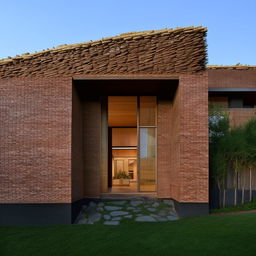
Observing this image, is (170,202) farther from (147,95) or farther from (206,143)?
(147,95)

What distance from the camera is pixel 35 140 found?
934 cm

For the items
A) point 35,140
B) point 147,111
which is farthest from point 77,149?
point 147,111

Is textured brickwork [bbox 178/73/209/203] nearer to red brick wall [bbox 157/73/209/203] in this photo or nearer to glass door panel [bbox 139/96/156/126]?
red brick wall [bbox 157/73/209/203]

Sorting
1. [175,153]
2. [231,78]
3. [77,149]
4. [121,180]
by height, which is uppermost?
[231,78]

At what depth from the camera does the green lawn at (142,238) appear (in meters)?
6.13

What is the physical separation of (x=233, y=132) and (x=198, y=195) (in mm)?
3311

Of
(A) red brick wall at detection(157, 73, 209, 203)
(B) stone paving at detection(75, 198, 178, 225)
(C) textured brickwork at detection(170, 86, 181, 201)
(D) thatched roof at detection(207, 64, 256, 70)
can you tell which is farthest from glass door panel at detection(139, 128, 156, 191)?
(D) thatched roof at detection(207, 64, 256, 70)

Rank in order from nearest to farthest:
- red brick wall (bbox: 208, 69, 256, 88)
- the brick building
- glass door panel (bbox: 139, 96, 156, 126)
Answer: the brick building, glass door panel (bbox: 139, 96, 156, 126), red brick wall (bbox: 208, 69, 256, 88)

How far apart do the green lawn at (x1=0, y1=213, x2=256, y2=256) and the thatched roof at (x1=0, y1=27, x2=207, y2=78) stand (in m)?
4.92

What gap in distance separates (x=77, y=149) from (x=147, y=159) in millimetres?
2960

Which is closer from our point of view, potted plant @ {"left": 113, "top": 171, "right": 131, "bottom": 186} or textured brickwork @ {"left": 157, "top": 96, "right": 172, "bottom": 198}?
textured brickwork @ {"left": 157, "top": 96, "right": 172, "bottom": 198}

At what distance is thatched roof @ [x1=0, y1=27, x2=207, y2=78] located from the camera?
9.17 meters

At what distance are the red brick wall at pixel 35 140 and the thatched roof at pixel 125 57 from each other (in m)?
0.43

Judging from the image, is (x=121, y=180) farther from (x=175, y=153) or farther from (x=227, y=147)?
(x=227, y=147)
